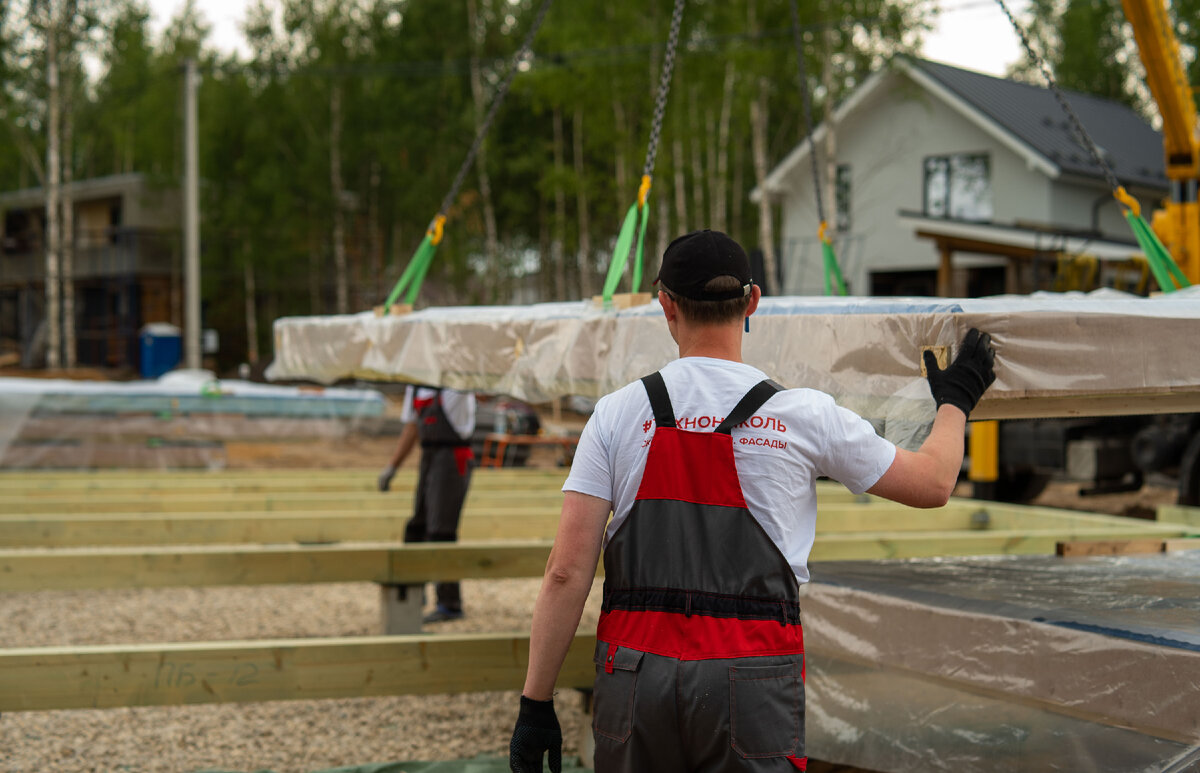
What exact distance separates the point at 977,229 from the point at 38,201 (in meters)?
31.2

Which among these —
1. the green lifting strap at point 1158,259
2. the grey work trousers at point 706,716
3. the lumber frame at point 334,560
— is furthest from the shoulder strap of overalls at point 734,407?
the lumber frame at point 334,560

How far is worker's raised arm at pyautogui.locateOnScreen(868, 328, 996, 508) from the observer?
2.26m

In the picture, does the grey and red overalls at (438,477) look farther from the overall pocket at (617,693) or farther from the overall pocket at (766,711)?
the overall pocket at (766,711)

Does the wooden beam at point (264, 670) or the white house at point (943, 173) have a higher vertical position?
the white house at point (943, 173)

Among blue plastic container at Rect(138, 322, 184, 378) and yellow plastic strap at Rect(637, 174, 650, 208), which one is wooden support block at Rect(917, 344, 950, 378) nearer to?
yellow plastic strap at Rect(637, 174, 650, 208)

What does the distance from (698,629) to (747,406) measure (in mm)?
474

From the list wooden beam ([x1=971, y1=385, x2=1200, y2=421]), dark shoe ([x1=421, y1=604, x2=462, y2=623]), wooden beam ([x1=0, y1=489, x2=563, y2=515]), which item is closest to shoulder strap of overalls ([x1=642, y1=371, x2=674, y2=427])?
wooden beam ([x1=971, y1=385, x2=1200, y2=421])

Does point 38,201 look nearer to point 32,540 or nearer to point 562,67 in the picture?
point 562,67

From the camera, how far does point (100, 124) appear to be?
3453 cm

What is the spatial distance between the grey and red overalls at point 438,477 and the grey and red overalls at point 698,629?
4.68 meters

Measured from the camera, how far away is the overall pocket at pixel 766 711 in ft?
7.02

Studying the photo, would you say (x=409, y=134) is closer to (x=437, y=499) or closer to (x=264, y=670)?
(x=437, y=499)

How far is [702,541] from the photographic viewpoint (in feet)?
7.31

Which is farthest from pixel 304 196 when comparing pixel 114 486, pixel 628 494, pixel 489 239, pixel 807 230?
pixel 628 494
